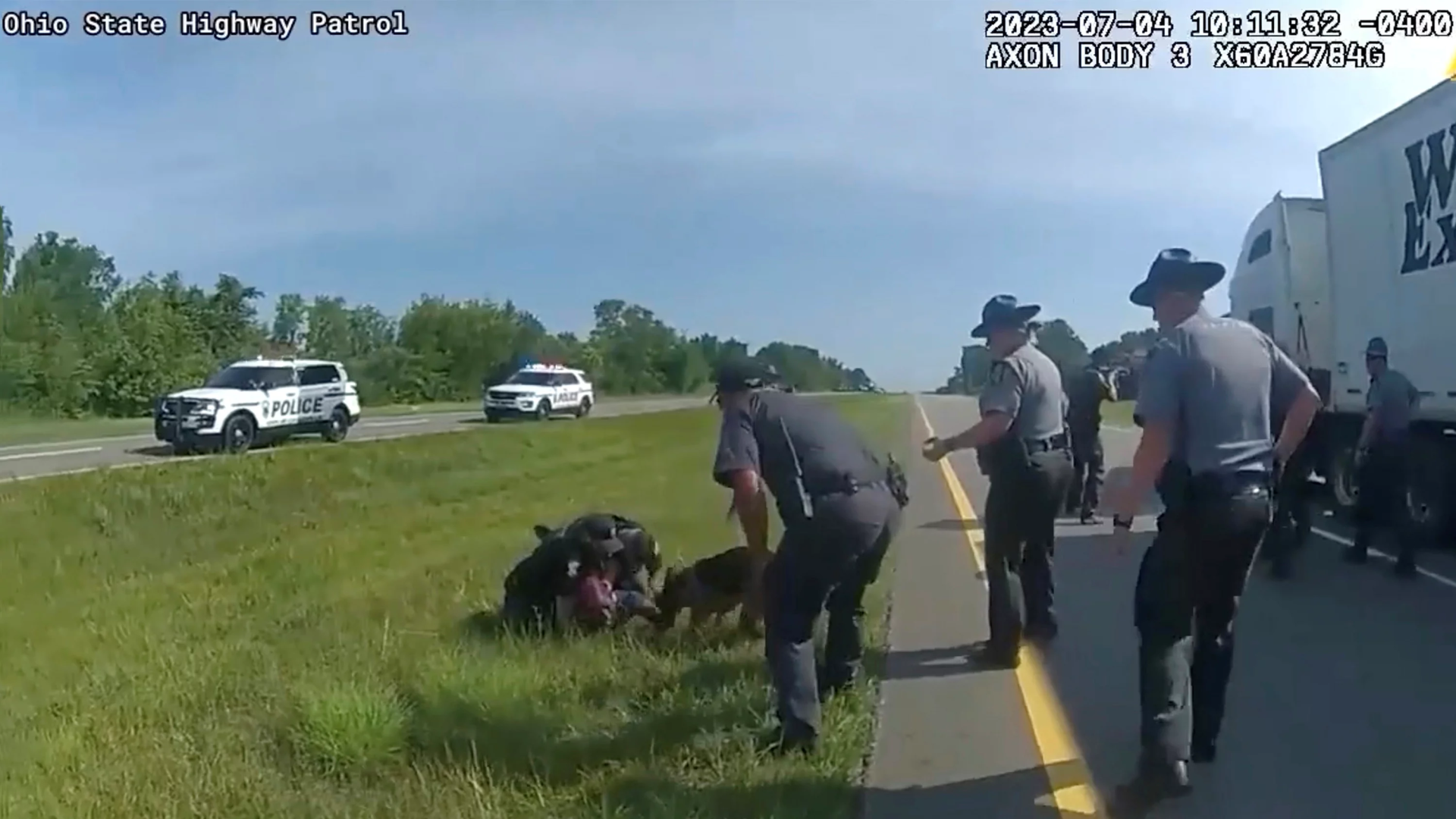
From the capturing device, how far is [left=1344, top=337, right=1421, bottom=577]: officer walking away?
1034 cm

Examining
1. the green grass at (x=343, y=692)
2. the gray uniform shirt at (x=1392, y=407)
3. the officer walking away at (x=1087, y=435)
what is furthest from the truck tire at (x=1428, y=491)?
the green grass at (x=343, y=692)

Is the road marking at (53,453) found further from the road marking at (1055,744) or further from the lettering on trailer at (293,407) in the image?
the road marking at (1055,744)

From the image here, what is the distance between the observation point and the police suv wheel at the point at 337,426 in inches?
1078

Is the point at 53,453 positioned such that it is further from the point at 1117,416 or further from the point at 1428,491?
the point at 1117,416

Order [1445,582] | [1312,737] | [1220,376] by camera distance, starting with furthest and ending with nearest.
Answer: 1. [1445,582]
2. [1312,737]
3. [1220,376]

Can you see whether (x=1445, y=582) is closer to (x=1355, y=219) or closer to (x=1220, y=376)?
(x=1355, y=219)

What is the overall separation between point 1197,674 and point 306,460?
603 inches

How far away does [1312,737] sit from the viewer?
585 centimetres

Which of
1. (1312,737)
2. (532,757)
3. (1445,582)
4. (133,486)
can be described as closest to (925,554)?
(1445,582)

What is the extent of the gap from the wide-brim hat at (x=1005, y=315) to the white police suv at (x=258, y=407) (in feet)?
63.4

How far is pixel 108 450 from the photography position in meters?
24.2

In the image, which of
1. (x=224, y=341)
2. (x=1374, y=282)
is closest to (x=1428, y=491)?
(x=1374, y=282)

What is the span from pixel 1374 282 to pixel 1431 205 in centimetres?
148

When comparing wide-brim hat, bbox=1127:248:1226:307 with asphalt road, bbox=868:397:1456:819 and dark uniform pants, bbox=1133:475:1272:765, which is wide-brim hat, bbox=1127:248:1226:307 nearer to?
dark uniform pants, bbox=1133:475:1272:765
